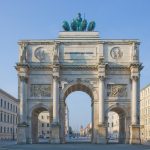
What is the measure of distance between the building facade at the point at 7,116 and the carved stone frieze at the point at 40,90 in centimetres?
2943

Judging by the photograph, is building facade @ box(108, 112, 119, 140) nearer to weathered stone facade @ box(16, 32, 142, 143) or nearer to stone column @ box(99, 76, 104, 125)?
weathered stone facade @ box(16, 32, 142, 143)

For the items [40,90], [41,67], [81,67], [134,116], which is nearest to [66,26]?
[81,67]

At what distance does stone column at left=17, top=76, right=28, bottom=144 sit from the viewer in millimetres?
55344

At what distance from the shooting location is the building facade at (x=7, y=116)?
3524 inches

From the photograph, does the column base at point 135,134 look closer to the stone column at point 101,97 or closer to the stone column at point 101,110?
the stone column at point 101,110

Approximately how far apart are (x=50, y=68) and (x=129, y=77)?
425 inches

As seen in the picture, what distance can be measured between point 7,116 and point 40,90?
3941 centimetres

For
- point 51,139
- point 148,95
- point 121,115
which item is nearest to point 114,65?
point 121,115

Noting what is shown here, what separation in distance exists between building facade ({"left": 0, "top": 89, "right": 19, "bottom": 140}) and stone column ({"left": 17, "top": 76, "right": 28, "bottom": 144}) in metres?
29.8

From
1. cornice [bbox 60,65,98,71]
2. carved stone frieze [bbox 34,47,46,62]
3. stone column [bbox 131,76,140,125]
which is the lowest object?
stone column [bbox 131,76,140,125]

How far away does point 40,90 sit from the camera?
57.7 metres

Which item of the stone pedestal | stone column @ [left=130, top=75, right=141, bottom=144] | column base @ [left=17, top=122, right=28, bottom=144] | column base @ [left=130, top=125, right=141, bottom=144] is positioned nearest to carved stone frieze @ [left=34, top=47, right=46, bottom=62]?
column base @ [left=17, top=122, right=28, bottom=144]

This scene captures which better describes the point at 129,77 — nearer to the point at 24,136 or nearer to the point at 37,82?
the point at 37,82

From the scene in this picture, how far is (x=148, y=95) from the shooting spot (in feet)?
335
